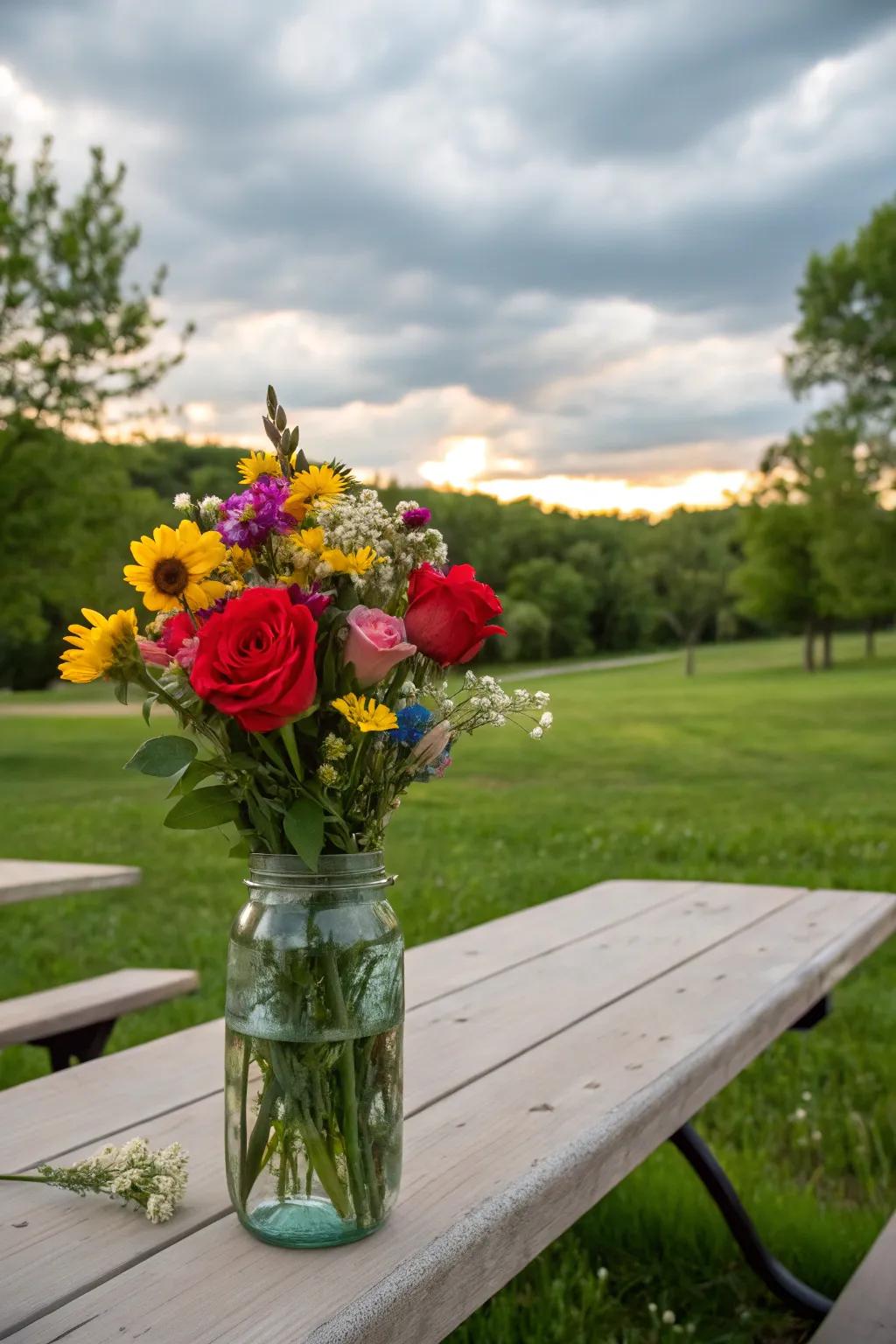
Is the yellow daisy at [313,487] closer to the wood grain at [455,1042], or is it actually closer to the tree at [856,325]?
the wood grain at [455,1042]

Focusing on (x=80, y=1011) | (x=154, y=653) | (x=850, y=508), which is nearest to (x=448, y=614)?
(x=154, y=653)

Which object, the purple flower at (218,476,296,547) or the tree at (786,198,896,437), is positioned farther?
the tree at (786,198,896,437)

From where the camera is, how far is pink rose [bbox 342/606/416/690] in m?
1.33

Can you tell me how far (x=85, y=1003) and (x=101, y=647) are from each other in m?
1.97

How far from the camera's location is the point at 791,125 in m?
12.0

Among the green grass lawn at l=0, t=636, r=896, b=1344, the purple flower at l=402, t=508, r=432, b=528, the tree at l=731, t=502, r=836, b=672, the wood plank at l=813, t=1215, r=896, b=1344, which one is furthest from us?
the tree at l=731, t=502, r=836, b=672

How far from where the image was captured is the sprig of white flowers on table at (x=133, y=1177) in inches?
57.0

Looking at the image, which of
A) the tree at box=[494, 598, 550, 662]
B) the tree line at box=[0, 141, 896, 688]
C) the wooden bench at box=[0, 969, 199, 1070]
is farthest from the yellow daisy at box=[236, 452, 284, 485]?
the tree at box=[494, 598, 550, 662]

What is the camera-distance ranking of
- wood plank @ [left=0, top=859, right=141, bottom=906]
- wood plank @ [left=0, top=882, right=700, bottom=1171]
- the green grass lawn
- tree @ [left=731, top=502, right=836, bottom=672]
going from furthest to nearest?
tree @ [left=731, top=502, right=836, bottom=672] → wood plank @ [left=0, top=859, right=141, bottom=906] → the green grass lawn → wood plank @ [left=0, top=882, right=700, bottom=1171]

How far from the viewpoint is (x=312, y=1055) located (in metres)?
1.35

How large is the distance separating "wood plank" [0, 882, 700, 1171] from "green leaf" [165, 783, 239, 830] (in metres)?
0.56

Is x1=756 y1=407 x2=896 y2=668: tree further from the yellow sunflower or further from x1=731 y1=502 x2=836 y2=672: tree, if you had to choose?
the yellow sunflower

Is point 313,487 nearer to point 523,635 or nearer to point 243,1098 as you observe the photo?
point 243,1098

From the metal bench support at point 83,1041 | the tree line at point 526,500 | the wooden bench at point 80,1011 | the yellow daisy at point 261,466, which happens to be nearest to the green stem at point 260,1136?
the yellow daisy at point 261,466
